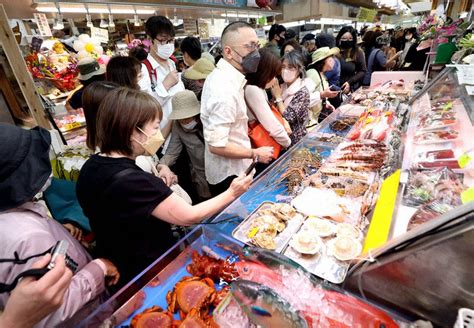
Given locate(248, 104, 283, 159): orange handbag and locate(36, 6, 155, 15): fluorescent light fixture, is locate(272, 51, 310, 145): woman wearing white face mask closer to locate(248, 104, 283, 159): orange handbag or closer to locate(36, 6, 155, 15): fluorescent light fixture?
locate(248, 104, 283, 159): orange handbag

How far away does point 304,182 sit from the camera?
2.09m

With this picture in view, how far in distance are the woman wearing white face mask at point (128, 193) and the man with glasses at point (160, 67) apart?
1776 millimetres

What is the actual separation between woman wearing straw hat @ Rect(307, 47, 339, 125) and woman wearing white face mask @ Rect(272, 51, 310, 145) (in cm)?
63

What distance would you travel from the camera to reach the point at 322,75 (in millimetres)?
4340

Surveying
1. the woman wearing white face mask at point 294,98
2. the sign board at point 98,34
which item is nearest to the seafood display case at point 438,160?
the woman wearing white face mask at point 294,98

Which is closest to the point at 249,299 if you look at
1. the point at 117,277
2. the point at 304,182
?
the point at 117,277

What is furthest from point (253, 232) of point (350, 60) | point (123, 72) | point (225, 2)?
point (225, 2)

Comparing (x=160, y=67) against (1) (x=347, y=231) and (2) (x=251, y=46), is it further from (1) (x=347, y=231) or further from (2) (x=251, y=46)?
(1) (x=347, y=231)

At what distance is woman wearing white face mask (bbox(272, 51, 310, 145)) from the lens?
9.89 feet

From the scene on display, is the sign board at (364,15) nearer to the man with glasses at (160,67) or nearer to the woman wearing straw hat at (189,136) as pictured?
the man with glasses at (160,67)

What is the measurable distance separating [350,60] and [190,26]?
4121 mm

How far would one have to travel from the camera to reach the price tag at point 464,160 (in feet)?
4.51

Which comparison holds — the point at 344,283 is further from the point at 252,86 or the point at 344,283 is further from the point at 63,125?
the point at 63,125

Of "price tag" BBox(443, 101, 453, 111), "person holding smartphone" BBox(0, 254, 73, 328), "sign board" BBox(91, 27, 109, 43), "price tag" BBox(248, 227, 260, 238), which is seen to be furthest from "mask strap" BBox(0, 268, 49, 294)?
"sign board" BBox(91, 27, 109, 43)
